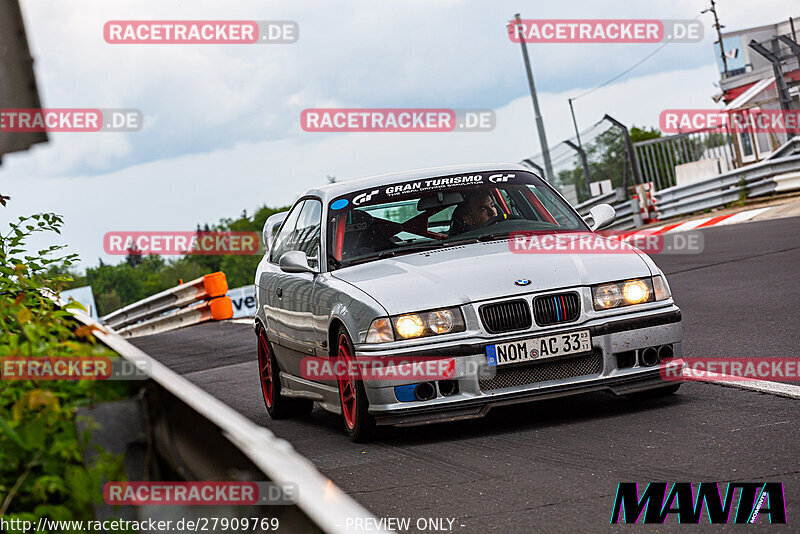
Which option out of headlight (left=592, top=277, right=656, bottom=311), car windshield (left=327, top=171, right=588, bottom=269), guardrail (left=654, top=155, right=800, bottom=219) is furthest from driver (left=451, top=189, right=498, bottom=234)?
guardrail (left=654, top=155, right=800, bottom=219)

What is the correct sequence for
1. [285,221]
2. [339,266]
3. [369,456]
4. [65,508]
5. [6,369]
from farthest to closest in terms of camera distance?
[285,221]
[339,266]
[369,456]
[6,369]
[65,508]

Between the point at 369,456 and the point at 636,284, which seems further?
the point at 636,284

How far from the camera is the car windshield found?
25.3ft

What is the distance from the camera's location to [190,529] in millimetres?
2521

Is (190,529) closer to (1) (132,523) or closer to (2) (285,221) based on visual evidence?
(1) (132,523)

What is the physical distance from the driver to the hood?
0.67 meters

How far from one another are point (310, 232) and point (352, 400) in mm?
1867

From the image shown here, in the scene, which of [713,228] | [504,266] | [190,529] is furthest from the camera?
[713,228]

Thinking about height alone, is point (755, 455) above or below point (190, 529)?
below

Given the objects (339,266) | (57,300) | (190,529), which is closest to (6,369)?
(190,529)

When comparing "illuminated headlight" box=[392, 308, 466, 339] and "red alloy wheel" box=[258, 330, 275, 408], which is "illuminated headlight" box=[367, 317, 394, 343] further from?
"red alloy wheel" box=[258, 330, 275, 408]

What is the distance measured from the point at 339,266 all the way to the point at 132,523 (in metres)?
4.97

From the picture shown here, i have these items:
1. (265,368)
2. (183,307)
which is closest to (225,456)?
(265,368)

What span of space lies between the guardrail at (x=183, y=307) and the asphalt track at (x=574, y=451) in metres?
10.9
